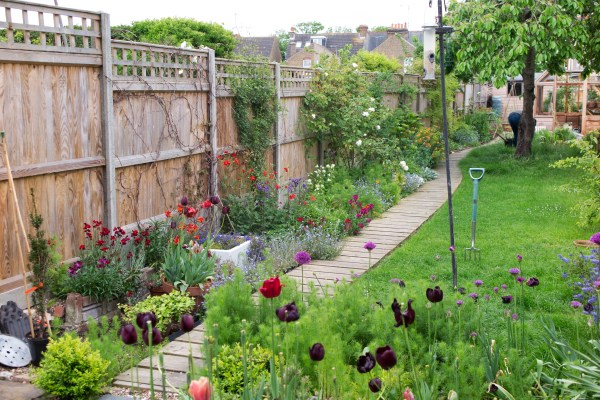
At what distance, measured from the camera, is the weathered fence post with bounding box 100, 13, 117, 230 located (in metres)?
6.38

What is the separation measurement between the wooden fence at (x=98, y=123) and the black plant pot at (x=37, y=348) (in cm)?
68

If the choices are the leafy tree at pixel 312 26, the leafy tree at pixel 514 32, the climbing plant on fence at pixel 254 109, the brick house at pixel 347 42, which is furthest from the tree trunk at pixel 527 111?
the leafy tree at pixel 312 26

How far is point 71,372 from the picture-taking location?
4367mm

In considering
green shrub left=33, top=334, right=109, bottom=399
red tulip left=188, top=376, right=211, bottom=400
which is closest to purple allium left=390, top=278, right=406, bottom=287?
green shrub left=33, top=334, right=109, bottom=399

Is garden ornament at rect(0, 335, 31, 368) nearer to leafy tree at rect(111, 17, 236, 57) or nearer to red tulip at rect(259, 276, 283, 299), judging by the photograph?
red tulip at rect(259, 276, 283, 299)

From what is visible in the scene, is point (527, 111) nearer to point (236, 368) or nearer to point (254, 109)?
point (254, 109)

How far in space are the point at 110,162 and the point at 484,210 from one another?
6.36 m

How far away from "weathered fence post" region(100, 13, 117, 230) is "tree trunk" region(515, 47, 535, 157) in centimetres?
1182

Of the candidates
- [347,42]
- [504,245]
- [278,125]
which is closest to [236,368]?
[504,245]

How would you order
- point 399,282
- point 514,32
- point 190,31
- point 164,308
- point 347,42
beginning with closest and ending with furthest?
point 399,282, point 164,308, point 514,32, point 190,31, point 347,42

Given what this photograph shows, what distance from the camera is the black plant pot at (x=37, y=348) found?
16.2 feet

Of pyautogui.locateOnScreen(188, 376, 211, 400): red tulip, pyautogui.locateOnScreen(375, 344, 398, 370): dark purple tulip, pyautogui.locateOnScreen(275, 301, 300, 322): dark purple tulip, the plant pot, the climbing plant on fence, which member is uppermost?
the climbing plant on fence

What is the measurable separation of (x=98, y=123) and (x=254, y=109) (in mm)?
3293

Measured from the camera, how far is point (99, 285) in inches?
231
